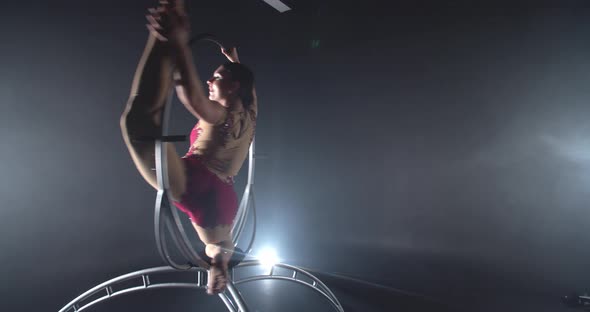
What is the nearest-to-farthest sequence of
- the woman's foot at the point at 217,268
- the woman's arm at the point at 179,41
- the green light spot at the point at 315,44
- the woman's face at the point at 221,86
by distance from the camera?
the woman's arm at the point at 179,41, the woman's foot at the point at 217,268, the woman's face at the point at 221,86, the green light spot at the point at 315,44

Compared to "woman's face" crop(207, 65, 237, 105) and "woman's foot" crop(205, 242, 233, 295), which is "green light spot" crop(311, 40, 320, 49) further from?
"woman's foot" crop(205, 242, 233, 295)

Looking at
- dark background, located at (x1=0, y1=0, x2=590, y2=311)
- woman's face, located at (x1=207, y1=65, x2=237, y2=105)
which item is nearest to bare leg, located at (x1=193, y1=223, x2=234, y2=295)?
woman's face, located at (x1=207, y1=65, x2=237, y2=105)

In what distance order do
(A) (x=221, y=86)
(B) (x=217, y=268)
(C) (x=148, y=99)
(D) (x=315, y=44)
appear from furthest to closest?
(D) (x=315, y=44) < (A) (x=221, y=86) < (B) (x=217, y=268) < (C) (x=148, y=99)

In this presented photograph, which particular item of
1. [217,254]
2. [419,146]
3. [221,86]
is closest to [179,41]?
[221,86]

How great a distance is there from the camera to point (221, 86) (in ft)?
5.94

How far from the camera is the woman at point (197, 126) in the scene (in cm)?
139

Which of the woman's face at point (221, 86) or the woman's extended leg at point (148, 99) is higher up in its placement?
the woman's face at point (221, 86)

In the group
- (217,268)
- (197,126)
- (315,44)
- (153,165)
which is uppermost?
(315,44)

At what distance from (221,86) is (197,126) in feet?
0.79

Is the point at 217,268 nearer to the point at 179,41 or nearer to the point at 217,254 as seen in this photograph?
the point at 217,254

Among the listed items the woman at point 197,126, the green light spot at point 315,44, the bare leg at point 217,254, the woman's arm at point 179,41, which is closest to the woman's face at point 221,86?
the woman at point 197,126

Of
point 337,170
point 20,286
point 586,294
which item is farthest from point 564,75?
point 20,286

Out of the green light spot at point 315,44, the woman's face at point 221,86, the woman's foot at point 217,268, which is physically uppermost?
the green light spot at point 315,44

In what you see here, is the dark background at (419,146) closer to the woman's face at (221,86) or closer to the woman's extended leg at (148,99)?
the woman's face at (221,86)
